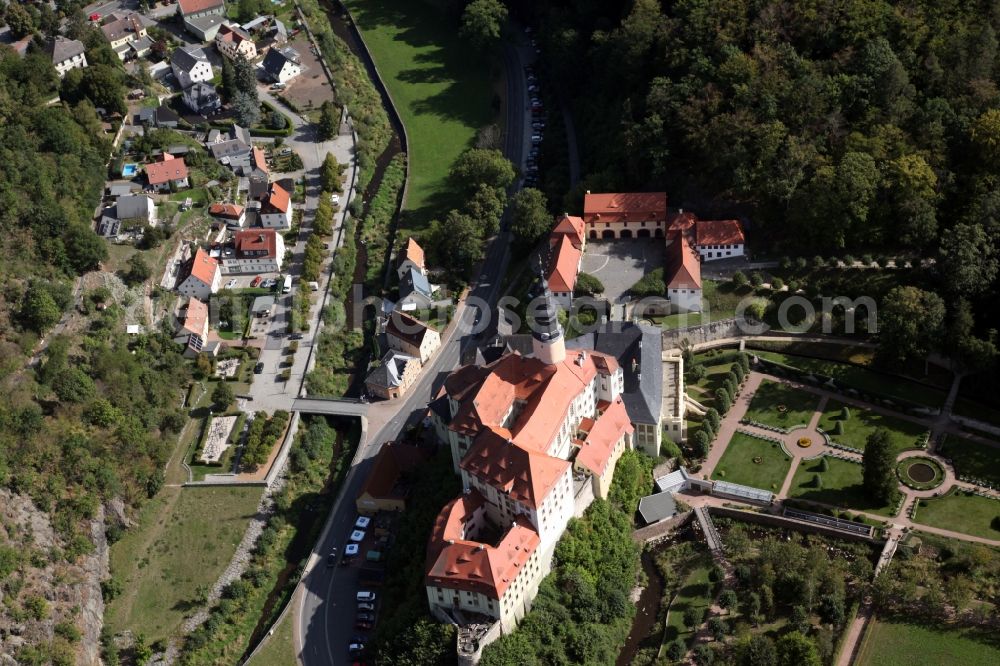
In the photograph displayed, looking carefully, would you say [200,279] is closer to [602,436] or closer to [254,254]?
[254,254]

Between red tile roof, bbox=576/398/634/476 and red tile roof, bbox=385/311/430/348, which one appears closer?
red tile roof, bbox=576/398/634/476

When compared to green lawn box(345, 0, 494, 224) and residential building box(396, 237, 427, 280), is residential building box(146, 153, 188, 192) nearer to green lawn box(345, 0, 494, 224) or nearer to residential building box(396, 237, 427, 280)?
green lawn box(345, 0, 494, 224)

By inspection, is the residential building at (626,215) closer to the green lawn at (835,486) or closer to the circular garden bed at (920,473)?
the green lawn at (835,486)

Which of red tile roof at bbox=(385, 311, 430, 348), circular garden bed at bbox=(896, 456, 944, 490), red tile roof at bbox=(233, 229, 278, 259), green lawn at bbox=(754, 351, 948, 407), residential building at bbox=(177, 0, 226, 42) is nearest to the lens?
circular garden bed at bbox=(896, 456, 944, 490)

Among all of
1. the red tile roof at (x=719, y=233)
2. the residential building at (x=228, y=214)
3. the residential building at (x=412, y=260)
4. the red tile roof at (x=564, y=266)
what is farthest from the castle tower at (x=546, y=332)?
the residential building at (x=228, y=214)

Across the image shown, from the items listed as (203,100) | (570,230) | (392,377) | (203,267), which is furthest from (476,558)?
(203,100)

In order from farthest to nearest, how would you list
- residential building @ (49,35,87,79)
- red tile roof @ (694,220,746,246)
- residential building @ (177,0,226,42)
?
1. residential building @ (177,0,226,42)
2. residential building @ (49,35,87,79)
3. red tile roof @ (694,220,746,246)

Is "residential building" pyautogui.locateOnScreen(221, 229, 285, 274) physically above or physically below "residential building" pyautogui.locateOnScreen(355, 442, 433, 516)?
above

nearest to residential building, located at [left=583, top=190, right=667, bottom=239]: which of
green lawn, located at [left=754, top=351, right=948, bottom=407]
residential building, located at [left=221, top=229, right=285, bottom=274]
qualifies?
green lawn, located at [left=754, top=351, right=948, bottom=407]
